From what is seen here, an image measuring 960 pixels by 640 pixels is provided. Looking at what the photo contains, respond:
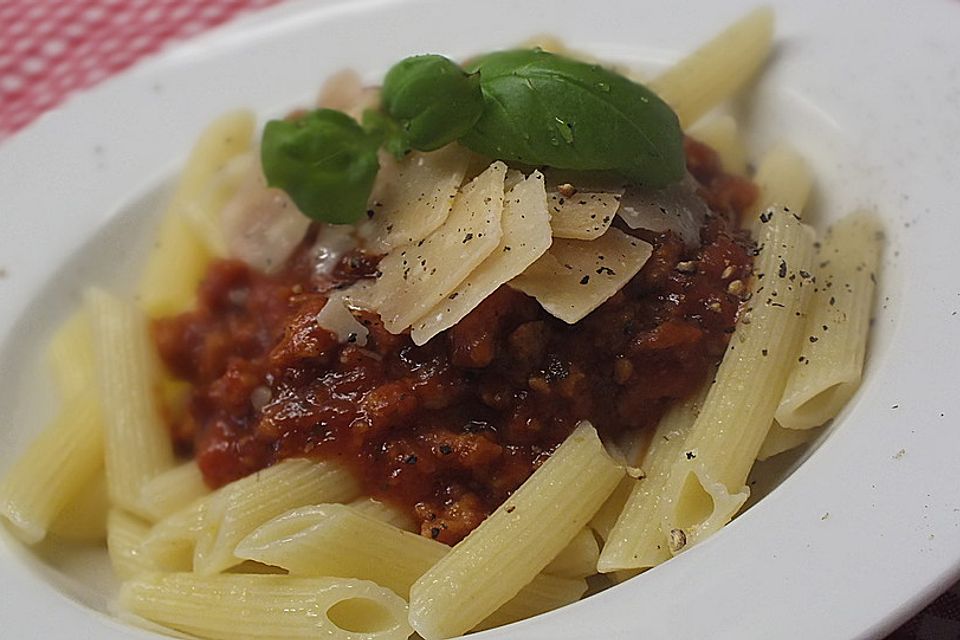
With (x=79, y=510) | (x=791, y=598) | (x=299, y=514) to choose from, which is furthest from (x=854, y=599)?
(x=79, y=510)

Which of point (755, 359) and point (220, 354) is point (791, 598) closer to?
point (755, 359)

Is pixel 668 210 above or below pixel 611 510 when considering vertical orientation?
above

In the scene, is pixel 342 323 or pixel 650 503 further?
pixel 342 323

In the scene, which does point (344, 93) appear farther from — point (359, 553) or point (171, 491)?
point (359, 553)

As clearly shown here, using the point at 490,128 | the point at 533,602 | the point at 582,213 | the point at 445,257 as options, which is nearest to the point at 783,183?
the point at 582,213

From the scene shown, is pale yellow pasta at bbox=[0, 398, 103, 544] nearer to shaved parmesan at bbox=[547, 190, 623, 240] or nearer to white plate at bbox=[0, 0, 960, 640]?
white plate at bbox=[0, 0, 960, 640]

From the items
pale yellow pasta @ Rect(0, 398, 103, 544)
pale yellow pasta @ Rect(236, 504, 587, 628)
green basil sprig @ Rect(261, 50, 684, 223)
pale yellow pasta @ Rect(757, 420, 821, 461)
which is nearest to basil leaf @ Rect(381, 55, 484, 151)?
green basil sprig @ Rect(261, 50, 684, 223)
